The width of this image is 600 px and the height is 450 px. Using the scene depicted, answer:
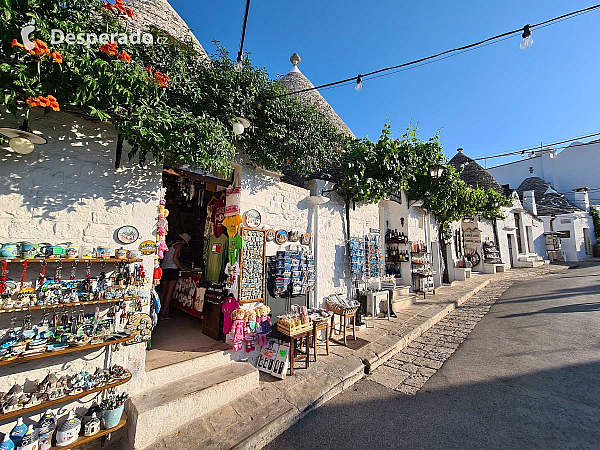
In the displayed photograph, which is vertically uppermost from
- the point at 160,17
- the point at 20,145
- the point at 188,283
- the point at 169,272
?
the point at 160,17

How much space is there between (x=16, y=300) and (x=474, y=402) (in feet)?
18.5

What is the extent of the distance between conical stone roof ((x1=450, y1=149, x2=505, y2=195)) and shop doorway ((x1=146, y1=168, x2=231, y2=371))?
16938 mm

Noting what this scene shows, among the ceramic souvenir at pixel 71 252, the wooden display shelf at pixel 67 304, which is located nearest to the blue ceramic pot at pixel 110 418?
the wooden display shelf at pixel 67 304

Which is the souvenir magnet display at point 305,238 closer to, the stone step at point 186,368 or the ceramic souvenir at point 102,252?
the stone step at point 186,368

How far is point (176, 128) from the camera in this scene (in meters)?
3.19

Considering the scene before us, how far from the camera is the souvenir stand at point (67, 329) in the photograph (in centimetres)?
237

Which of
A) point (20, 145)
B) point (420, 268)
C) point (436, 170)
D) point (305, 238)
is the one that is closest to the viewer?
point (20, 145)

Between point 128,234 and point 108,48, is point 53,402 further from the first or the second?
point 108,48

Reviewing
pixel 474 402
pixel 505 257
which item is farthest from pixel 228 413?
pixel 505 257

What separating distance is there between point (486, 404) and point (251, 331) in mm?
3570

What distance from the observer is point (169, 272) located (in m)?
5.57

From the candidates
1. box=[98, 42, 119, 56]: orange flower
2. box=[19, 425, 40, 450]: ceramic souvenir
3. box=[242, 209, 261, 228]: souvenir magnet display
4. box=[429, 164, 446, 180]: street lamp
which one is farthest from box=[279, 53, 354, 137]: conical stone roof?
box=[19, 425, 40, 450]: ceramic souvenir

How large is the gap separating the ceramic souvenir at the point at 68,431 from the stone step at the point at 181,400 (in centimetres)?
48

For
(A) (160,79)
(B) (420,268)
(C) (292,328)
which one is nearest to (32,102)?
(A) (160,79)
